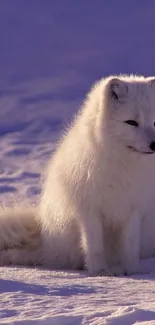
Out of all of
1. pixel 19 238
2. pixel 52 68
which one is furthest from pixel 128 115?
pixel 52 68

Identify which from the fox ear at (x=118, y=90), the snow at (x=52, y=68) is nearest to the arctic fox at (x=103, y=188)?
the fox ear at (x=118, y=90)

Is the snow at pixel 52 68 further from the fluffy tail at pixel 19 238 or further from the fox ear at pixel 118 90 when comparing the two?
the fox ear at pixel 118 90

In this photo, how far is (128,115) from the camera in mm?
3820

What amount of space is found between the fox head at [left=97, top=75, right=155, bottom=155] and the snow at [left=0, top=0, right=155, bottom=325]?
70 centimetres

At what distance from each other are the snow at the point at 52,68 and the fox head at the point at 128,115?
2.29 ft

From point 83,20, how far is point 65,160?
7.72 meters

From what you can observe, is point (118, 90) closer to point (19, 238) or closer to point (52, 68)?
point (19, 238)

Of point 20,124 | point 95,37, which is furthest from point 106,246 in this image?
point 95,37

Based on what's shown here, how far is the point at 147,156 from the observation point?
13.1 ft

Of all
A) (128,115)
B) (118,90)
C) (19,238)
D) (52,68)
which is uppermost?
(52,68)

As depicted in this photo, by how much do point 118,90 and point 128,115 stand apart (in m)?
0.16

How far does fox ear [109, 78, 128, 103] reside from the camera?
387 centimetres

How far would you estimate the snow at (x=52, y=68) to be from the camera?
6.17 metres

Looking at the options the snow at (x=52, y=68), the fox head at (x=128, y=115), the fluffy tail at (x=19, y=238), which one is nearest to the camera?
the fox head at (x=128, y=115)
